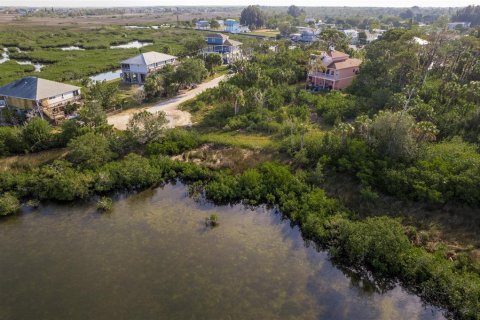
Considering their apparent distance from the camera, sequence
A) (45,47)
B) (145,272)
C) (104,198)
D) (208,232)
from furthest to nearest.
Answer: (45,47)
(104,198)
(208,232)
(145,272)

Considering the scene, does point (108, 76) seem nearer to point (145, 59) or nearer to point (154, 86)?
point (145, 59)

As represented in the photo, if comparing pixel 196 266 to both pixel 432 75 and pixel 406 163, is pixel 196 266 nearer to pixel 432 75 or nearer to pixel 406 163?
pixel 406 163

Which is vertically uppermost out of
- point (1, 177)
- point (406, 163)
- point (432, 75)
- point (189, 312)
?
point (432, 75)

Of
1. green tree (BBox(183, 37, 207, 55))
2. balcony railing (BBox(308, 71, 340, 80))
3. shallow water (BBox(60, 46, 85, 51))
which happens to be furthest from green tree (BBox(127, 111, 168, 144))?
shallow water (BBox(60, 46, 85, 51))

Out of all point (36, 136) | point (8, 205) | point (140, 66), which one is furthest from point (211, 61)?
point (8, 205)

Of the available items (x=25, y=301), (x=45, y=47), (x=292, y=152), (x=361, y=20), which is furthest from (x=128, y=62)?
(x=361, y=20)

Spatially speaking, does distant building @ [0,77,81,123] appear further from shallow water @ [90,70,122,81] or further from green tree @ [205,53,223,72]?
green tree @ [205,53,223,72]

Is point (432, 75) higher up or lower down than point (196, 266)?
higher up

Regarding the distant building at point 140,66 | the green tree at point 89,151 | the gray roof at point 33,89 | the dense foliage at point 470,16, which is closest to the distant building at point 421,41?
the distant building at point 140,66
